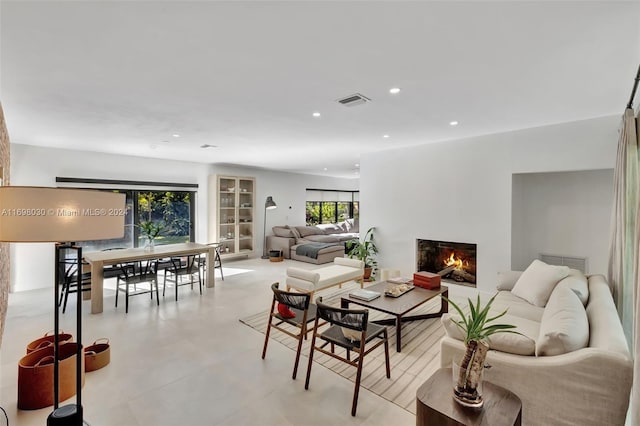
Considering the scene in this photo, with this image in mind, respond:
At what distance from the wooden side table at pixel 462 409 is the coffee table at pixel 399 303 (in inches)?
52.5

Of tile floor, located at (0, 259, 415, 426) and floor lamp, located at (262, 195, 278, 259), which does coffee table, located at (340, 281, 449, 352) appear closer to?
tile floor, located at (0, 259, 415, 426)

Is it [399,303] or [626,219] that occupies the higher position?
[626,219]

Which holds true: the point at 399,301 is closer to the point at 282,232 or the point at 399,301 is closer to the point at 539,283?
the point at 539,283

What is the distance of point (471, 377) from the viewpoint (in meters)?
1.54

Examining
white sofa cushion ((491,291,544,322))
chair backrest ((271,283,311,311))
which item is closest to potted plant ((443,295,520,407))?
chair backrest ((271,283,311,311))

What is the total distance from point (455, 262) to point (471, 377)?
389cm

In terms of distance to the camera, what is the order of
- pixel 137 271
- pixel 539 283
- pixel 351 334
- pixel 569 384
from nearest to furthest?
pixel 569 384 → pixel 351 334 → pixel 539 283 → pixel 137 271

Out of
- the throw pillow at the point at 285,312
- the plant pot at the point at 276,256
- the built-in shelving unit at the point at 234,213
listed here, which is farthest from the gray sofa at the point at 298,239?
the throw pillow at the point at 285,312

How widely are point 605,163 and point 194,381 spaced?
5.06m

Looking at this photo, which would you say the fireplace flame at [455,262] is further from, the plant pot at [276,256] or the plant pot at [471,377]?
the plant pot at [276,256]

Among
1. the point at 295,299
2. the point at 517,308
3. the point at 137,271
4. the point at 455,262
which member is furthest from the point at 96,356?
the point at 455,262

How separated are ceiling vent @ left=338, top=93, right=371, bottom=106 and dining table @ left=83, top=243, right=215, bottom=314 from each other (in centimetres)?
343

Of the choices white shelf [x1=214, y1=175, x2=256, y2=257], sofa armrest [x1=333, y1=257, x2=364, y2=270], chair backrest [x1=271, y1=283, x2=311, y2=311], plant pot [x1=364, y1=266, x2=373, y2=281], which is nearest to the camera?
chair backrest [x1=271, y1=283, x2=311, y2=311]

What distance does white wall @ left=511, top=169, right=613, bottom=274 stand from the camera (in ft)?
13.2
